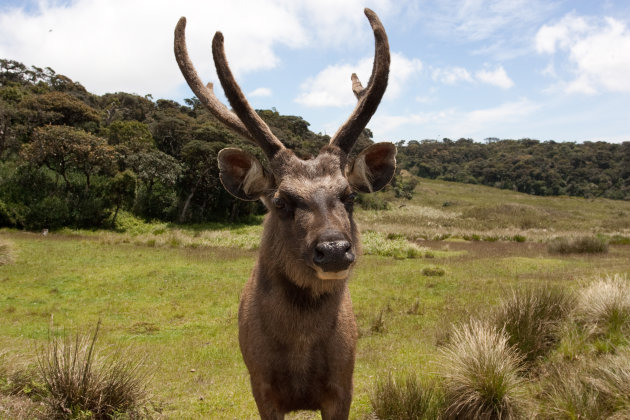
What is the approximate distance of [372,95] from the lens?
352 cm

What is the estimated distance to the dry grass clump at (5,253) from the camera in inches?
706

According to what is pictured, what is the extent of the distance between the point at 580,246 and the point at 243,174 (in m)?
26.1

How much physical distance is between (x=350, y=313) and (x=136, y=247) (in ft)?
79.9

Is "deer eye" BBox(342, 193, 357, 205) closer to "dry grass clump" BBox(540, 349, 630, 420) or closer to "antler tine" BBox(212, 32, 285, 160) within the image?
"antler tine" BBox(212, 32, 285, 160)

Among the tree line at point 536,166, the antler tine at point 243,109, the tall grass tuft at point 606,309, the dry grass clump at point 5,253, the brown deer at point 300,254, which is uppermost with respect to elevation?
the tree line at point 536,166

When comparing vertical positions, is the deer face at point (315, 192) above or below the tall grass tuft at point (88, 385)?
above

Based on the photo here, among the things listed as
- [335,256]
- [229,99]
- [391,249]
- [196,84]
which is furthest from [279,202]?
[391,249]

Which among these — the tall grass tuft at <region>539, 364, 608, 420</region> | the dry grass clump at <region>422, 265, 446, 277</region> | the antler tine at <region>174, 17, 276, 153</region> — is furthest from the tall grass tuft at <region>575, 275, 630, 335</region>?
the dry grass clump at <region>422, 265, 446, 277</region>

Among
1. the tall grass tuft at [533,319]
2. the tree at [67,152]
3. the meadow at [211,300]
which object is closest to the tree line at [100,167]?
the tree at [67,152]

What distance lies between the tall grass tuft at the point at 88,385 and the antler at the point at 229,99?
3.13 meters

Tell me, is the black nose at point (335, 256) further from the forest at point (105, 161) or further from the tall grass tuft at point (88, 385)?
the forest at point (105, 161)

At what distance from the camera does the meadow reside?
6828 mm

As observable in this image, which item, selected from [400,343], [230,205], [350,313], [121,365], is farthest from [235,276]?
[230,205]

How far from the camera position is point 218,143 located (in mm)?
39469
